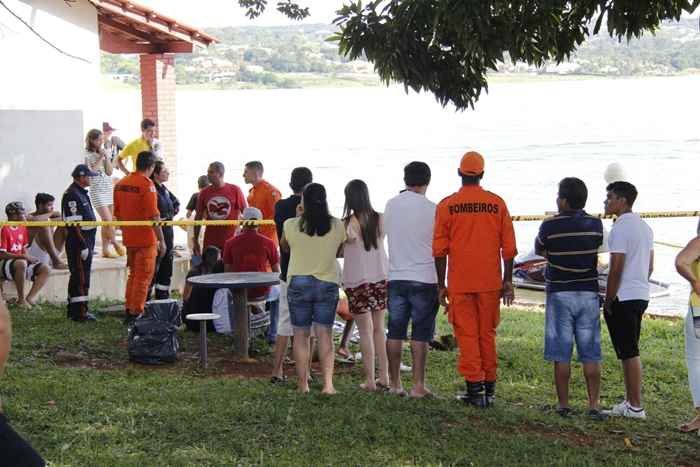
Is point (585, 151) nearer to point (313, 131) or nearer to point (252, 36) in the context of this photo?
point (313, 131)

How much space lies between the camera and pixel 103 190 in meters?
16.5

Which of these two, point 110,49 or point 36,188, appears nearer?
point 36,188

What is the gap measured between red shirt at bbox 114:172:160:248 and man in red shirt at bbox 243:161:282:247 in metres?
1.05

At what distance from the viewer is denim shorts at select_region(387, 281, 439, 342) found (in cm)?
884

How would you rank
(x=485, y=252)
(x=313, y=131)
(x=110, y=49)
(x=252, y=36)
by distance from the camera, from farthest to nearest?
(x=252, y=36), (x=313, y=131), (x=110, y=49), (x=485, y=252)

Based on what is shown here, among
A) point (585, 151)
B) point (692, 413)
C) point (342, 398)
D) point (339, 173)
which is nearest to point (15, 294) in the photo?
point (342, 398)

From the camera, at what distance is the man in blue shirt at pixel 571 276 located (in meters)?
8.46

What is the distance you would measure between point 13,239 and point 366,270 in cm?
570

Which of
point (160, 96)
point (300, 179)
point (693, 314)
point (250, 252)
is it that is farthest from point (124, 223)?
point (160, 96)

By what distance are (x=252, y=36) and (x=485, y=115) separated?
2968 cm

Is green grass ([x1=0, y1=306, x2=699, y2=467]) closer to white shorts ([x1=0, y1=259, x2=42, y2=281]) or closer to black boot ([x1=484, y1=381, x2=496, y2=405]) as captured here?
black boot ([x1=484, y1=381, x2=496, y2=405])

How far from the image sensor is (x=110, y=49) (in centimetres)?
2258

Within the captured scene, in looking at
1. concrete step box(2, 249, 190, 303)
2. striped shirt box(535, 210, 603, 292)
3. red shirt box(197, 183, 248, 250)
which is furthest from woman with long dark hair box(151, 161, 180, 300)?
striped shirt box(535, 210, 603, 292)

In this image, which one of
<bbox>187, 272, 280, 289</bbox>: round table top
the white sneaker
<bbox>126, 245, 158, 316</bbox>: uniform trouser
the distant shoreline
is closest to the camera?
the white sneaker
